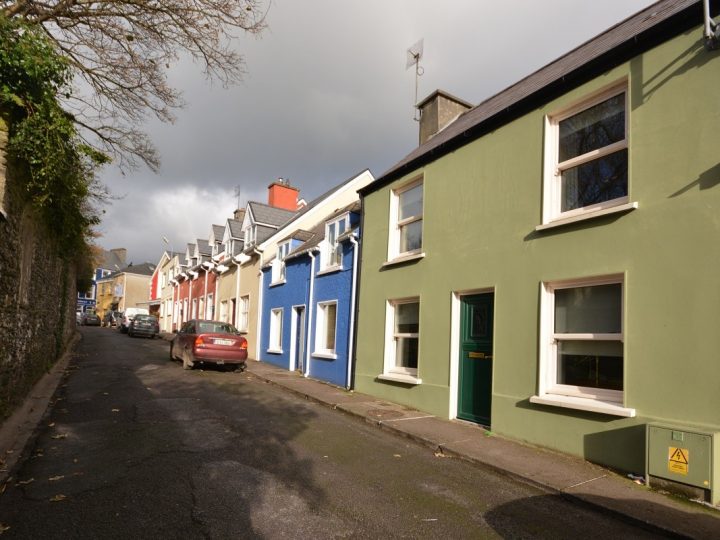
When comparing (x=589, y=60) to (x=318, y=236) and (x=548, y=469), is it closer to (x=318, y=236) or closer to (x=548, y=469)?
(x=548, y=469)

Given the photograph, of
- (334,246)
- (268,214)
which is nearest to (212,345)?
(334,246)

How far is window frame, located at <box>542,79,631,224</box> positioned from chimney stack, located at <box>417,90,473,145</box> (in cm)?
617

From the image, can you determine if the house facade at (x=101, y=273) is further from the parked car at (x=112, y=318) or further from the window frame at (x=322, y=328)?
the window frame at (x=322, y=328)

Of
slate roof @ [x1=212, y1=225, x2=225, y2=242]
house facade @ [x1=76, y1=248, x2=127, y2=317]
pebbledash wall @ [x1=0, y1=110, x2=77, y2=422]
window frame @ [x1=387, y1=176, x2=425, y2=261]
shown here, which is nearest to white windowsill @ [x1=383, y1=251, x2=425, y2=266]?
window frame @ [x1=387, y1=176, x2=425, y2=261]

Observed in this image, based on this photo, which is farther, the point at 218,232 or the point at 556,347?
the point at 218,232

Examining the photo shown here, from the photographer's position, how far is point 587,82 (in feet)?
22.5

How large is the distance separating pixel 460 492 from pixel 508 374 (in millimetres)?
2776

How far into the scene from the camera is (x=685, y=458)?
4773mm

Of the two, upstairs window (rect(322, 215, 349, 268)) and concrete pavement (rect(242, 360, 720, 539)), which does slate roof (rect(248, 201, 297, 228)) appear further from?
concrete pavement (rect(242, 360, 720, 539))

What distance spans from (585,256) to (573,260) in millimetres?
181

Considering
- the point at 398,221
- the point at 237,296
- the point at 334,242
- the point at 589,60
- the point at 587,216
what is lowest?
the point at 237,296

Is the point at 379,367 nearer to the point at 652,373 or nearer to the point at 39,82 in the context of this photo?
the point at 652,373

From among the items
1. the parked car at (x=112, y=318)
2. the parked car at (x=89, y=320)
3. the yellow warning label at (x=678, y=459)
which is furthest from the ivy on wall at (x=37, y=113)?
the parked car at (x=89, y=320)

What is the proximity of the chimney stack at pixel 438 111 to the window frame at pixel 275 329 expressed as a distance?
861 centimetres
